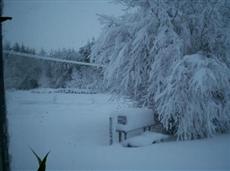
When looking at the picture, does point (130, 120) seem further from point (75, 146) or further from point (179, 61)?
point (179, 61)

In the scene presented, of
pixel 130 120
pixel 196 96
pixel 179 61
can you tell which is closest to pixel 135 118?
pixel 130 120

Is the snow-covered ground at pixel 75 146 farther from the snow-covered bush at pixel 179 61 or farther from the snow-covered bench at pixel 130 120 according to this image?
the snow-covered bush at pixel 179 61

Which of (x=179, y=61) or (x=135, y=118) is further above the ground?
(x=179, y=61)

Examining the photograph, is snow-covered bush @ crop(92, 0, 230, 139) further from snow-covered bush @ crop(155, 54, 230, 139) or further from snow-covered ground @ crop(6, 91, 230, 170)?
snow-covered ground @ crop(6, 91, 230, 170)

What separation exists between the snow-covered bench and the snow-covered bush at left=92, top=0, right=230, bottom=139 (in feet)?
0.69

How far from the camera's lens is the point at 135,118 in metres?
3.47

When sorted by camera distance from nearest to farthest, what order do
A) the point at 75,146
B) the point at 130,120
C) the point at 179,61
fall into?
the point at 75,146 < the point at 179,61 < the point at 130,120

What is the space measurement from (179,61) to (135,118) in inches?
39.9

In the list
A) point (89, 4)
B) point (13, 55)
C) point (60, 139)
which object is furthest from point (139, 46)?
point (13, 55)

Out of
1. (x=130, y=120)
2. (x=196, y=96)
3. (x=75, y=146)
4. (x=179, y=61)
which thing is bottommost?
(x=75, y=146)

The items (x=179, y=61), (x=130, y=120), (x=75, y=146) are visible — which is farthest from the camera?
(x=130, y=120)

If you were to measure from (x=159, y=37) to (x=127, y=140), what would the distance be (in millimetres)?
1483

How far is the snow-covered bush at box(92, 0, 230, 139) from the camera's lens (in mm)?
3170

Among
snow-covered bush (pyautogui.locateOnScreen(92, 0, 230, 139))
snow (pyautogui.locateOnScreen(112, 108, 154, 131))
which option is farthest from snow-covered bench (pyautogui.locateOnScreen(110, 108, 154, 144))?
snow-covered bush (pyautogui.locateOnScreen(92, 0, 230, 139))
